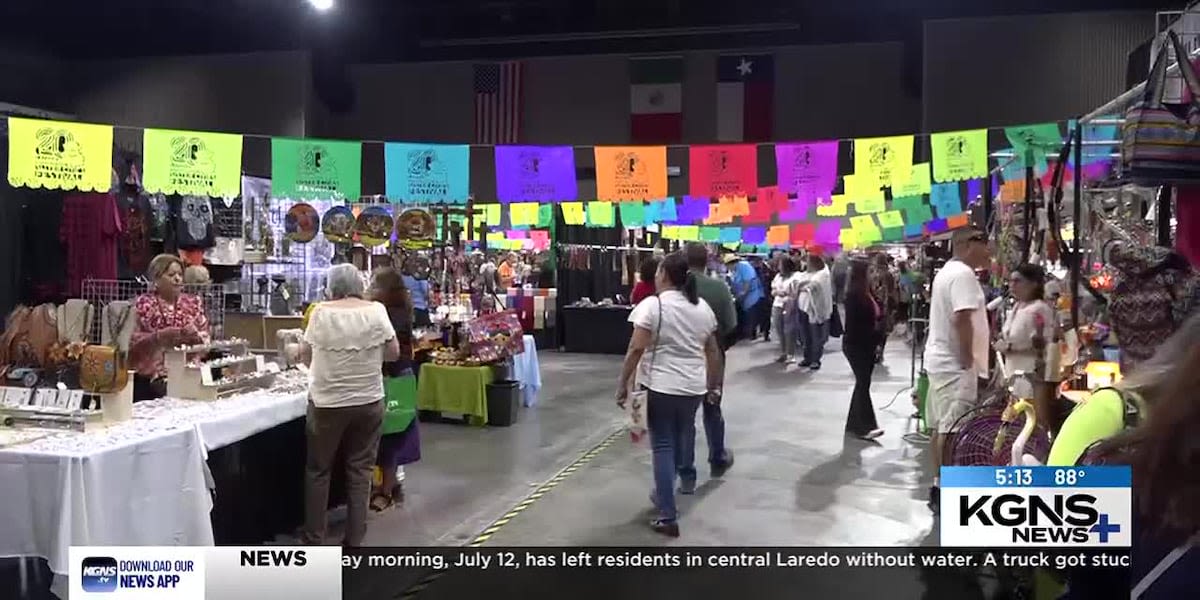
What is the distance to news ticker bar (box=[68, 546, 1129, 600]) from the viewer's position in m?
2.85

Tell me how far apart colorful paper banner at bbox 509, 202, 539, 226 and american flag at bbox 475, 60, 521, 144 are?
105 centimetres

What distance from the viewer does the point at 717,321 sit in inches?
234

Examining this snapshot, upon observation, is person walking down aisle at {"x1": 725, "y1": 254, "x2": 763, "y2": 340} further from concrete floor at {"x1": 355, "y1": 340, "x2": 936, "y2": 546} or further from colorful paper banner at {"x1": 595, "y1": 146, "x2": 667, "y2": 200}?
colorful paper banner at {"x1": 595, "y1": 146, "x2": 667, "y2": 200}

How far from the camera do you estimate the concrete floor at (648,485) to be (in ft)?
15.6

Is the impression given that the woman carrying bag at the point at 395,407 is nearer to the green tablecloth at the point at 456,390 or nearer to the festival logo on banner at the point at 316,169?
the festival logo on banner at the point at 316,169

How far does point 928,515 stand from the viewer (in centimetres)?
508

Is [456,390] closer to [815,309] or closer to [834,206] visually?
[815,309]

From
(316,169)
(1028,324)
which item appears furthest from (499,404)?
(1028,324)

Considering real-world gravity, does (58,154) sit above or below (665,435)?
above

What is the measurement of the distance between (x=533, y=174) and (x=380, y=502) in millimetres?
3197

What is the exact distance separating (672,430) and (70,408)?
2.80 metres

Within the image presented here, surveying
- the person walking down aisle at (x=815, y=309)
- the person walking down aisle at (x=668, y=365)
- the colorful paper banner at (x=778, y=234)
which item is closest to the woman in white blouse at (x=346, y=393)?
the person walking down aisle at (x=668, y=365)

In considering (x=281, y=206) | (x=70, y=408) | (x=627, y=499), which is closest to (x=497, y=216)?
(x=281, y=206)

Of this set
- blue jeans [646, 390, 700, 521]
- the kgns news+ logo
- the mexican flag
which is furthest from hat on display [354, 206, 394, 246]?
the kgns news+ logo
